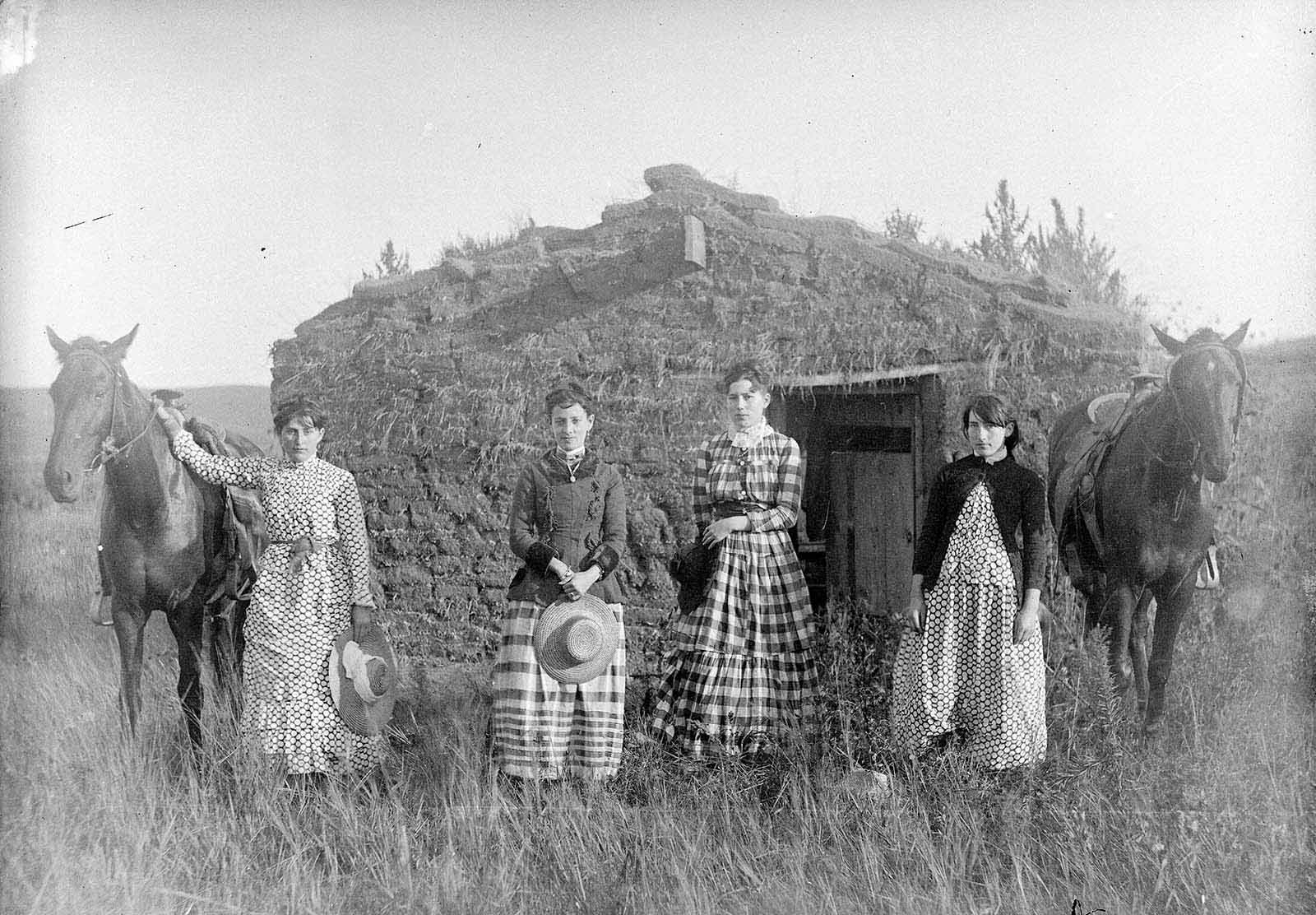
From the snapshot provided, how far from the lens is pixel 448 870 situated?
3.53 m

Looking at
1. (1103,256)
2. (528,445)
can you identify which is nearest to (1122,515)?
(528,445)

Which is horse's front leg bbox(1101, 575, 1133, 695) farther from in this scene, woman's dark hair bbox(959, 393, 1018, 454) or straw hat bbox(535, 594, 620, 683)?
straw hat bbox(535, 594, 620, 683)

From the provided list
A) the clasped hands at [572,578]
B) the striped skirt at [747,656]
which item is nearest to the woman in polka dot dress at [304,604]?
the clasped hands at [572,578]

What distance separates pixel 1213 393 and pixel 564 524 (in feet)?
8.83

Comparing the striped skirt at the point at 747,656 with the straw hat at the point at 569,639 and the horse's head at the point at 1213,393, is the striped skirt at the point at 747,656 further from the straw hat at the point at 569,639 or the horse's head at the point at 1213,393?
the horse's head at the point at 1213,393

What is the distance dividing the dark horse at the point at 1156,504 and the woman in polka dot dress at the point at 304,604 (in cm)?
336

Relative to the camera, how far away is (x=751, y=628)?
164 inches

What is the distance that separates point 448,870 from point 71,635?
2.75m

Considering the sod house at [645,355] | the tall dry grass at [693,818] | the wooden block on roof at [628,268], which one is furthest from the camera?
the wooden block on roof at [628,268]

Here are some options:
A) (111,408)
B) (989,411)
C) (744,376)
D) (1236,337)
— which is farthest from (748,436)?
(111,408)

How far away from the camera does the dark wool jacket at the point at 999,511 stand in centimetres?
388

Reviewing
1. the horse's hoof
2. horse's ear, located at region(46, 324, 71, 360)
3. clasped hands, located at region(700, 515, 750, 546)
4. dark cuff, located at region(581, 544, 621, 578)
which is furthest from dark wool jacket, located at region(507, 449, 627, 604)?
the horse's hoof

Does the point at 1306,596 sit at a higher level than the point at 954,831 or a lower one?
higher

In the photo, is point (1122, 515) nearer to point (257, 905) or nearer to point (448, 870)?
point (448, 870)
